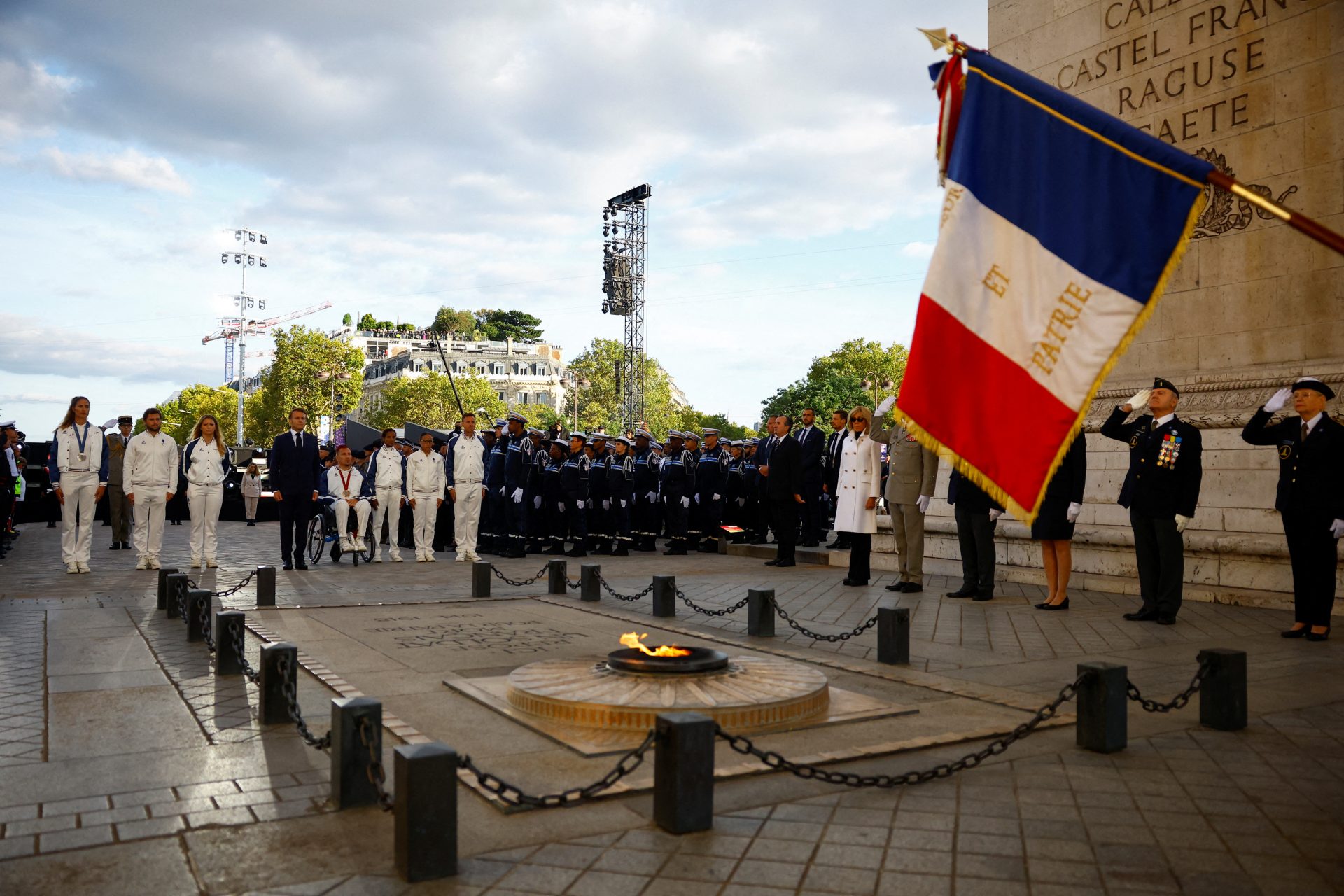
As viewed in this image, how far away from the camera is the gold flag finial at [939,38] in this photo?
14.3 ft

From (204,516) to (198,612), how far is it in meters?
6.83

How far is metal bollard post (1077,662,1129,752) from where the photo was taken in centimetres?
476

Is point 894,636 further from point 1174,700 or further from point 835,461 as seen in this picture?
point 835,461

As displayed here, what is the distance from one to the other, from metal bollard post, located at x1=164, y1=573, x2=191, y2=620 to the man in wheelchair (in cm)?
581

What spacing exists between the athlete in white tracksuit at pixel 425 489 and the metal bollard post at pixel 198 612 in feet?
25.7

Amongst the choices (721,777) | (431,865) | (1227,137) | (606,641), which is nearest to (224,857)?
(431,865)

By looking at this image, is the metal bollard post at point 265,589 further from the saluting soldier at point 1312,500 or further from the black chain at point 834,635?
the saluting soldier at point 1312,500

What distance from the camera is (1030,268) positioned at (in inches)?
169

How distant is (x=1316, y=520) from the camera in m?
8.01

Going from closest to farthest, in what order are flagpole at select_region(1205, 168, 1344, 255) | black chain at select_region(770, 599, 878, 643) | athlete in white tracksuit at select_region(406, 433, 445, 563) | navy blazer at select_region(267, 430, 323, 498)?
flagpole at select_region(1205, 168, 1344, 255) < black chain at select_region(770, 599, 878, 643) < navy blazer at select_region(267, 430, 323, 498) < athlete in white tracksuit at select_region(406, 433, 445, 563)

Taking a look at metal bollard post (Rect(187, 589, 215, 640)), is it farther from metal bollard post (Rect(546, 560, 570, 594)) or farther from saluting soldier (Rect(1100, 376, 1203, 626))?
saluting soldier (Rect(1100, 376, 1203, 626))

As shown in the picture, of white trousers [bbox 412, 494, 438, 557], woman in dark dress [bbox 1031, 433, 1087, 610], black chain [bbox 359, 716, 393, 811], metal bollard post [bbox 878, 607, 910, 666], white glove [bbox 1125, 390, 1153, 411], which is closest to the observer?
black chain [bbox 359, 716, 393, 811]

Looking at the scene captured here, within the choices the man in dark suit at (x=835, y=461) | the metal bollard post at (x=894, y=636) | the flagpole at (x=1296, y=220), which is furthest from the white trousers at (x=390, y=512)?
the flagpole at (x=1296, y=220)

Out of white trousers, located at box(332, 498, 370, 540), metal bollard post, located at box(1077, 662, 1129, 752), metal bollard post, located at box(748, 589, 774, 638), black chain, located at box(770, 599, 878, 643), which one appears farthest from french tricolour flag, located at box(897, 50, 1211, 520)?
white trousers, located at box(332, 498, 370, 540)
